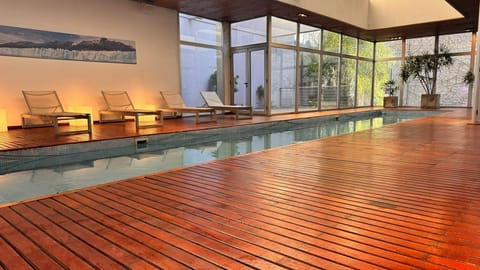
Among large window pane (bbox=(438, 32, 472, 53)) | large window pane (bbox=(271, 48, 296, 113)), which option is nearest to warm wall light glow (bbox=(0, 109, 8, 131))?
large window pane (bbox=(271, 48, 296, 113))

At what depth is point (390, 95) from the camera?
45.4ft

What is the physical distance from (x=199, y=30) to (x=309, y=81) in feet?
13.5

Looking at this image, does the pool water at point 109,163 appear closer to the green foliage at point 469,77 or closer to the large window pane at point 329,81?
the large window pane at point 329,81

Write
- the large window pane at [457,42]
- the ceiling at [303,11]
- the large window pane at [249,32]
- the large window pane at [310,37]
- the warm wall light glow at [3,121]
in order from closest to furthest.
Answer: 1. the warm wall light glow at [3,121]
2. the ceiling at [303,11]
3. the large window pane at [249,32]
4. the large window pane at [310,37]
5. the large window pane at [457,42]

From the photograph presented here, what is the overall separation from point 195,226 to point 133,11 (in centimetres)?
758

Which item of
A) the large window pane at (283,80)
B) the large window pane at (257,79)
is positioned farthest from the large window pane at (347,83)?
the large window pane at (257,79)

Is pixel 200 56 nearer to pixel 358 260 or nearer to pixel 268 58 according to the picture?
pixel 268 58

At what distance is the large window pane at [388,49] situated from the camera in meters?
14.0

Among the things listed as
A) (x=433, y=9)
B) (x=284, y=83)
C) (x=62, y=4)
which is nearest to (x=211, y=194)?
(x=62, y=4)

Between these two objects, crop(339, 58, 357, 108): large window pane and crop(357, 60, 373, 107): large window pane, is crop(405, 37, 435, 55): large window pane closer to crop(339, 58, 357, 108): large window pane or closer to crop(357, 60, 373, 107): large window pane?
crop(357, 60, 373, 107): large window pane

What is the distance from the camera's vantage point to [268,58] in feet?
32.1

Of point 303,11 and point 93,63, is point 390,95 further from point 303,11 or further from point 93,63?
point 93,63

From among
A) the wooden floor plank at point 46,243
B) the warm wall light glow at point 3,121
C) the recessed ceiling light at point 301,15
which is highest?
the recessed ceiling light at point 301,15

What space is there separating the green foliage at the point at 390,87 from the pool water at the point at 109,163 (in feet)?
27.3
